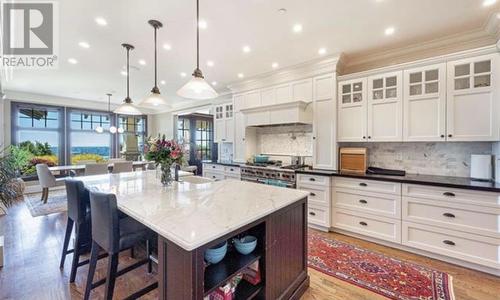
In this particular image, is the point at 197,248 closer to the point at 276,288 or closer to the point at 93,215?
the point at 276,288

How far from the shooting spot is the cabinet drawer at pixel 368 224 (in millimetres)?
2836

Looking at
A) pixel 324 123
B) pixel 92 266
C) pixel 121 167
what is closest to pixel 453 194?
pixel 324 123

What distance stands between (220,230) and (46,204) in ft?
19.3

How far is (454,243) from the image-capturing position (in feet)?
8.05

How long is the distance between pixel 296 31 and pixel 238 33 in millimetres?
774

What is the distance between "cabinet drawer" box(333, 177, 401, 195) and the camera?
2.82 m

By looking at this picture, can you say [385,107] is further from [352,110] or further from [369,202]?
[369,202]

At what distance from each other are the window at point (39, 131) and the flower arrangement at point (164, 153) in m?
5.62

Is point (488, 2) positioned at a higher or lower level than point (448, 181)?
higher

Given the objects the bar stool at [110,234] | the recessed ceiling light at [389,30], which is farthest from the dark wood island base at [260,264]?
the recessed ceiling light at [389,30]

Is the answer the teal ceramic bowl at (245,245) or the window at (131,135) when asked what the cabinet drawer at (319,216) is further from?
the window at (131,135)

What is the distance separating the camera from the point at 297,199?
6.18 feet

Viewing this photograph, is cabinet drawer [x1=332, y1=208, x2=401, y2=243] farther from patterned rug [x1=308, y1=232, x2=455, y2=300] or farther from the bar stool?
the bar stool

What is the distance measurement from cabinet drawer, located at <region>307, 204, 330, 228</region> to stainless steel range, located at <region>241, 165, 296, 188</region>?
51cm
